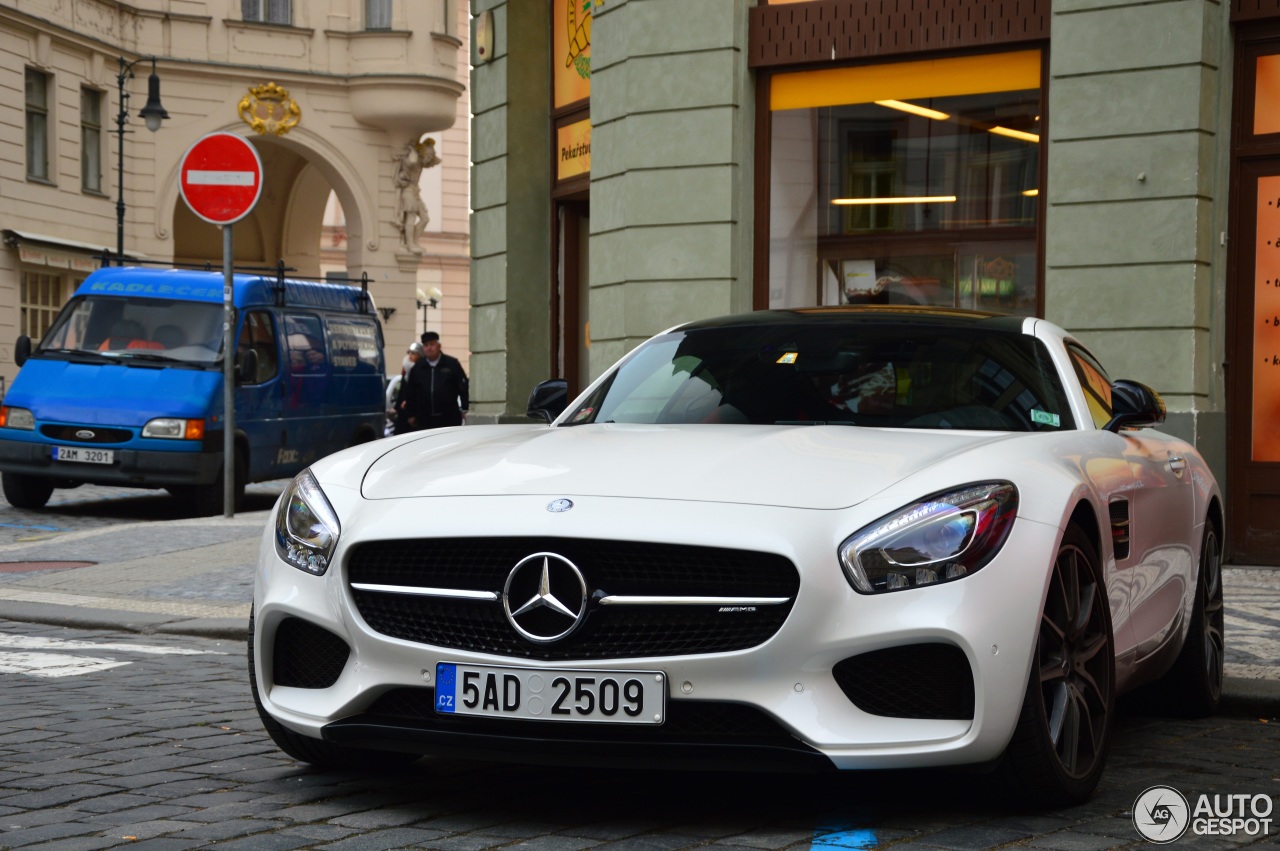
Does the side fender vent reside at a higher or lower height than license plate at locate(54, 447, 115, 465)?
higher

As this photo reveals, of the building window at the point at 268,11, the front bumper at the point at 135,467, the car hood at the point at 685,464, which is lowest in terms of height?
the front bumper at the point at 135,467

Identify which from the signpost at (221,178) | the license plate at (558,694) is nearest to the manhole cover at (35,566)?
the signpost at (221,178)

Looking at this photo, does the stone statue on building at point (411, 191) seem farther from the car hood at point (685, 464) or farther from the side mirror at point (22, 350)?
the car hood at point (685, 464)

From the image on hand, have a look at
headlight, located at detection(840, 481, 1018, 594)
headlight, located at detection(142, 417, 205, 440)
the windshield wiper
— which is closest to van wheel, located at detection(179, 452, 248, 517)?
headlight, located at detection(142, 417, 205, 440)

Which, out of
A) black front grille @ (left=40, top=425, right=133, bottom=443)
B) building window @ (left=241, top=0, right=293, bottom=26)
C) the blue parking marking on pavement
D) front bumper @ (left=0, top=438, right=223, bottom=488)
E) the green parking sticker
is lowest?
the blue parking marking on pavement

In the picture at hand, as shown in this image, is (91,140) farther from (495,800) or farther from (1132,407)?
(495,800)

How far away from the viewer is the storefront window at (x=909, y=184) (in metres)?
12.1

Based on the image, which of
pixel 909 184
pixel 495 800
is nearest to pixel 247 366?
pixel 909 184

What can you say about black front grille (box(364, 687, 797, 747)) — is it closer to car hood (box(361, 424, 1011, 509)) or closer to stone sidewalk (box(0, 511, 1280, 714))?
car hood (box(361, 424, 1011, 509))

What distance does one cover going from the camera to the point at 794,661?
163 inches

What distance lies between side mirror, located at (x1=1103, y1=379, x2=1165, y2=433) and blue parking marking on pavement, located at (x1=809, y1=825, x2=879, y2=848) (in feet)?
6.14

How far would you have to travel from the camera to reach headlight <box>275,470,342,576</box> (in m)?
4.60

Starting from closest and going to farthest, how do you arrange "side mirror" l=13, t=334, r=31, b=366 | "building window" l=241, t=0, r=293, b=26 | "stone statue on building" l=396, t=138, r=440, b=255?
"side mirror" l=13, t=334, r=31, b=366
"building window" l=241, t=0, r=293, b=26
"stone statue on building" l=396, t=138, r=440, b=255

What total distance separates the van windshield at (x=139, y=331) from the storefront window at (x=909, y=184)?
608 centimetres
